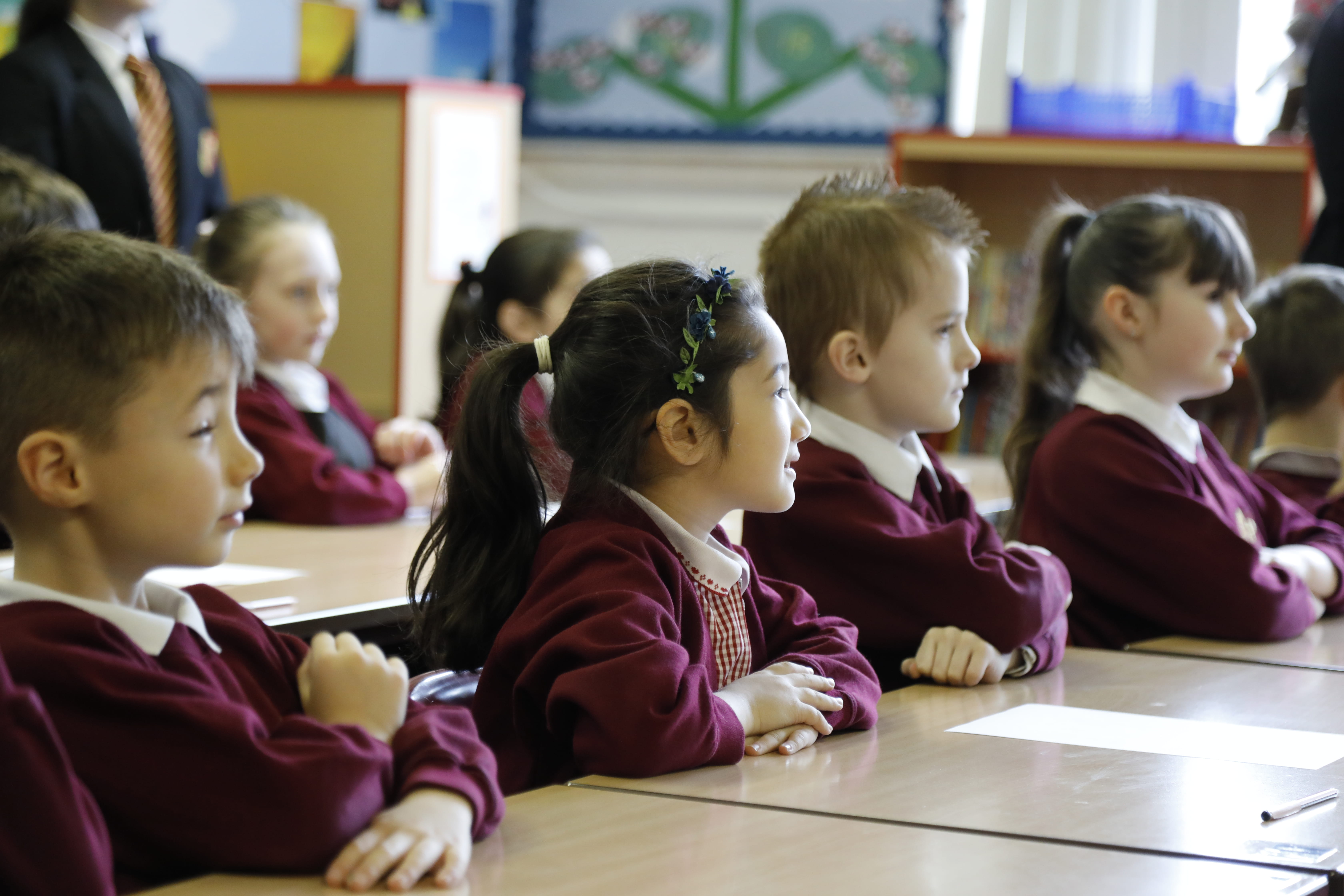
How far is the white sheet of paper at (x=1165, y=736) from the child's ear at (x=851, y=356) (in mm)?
469

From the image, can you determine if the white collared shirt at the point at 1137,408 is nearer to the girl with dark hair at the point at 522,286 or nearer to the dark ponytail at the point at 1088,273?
the dark ponytail at the point at 1088,273

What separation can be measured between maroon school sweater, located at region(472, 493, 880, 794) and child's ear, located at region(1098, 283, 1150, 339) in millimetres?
931

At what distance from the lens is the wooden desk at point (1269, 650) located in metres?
1.92

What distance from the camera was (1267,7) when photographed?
449 cm

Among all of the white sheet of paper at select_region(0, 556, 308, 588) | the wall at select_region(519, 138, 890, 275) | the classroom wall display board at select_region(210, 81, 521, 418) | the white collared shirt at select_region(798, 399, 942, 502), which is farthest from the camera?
the wall at select_region(519, 138, 890, 275)

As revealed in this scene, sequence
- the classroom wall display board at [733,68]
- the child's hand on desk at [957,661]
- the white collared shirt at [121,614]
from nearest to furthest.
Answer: the white collared shirt at [121,614] → the child's hand on desk at [957,661] → the classroom wall display board at [733,68]

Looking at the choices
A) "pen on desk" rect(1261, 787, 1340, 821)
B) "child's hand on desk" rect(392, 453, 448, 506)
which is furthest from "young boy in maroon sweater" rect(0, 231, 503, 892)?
"child's hand on desk" rect(392, 453, 448, 506)

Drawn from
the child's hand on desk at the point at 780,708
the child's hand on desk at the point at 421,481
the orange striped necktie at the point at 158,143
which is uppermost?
the orange striped necktie at the point at 158,143

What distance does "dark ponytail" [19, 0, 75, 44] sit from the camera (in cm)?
342

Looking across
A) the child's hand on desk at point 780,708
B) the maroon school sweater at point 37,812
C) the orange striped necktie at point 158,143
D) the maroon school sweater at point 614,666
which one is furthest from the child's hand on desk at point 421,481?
the maroon school sweater at point 37,812

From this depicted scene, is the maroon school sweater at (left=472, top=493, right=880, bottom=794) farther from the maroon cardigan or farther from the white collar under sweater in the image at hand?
the maroon cardigan

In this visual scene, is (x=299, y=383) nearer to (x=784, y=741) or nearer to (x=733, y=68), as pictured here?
(x=784, y=741)

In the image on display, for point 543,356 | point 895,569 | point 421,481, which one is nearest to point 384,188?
point 421,481

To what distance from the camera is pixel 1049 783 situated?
1.27m
